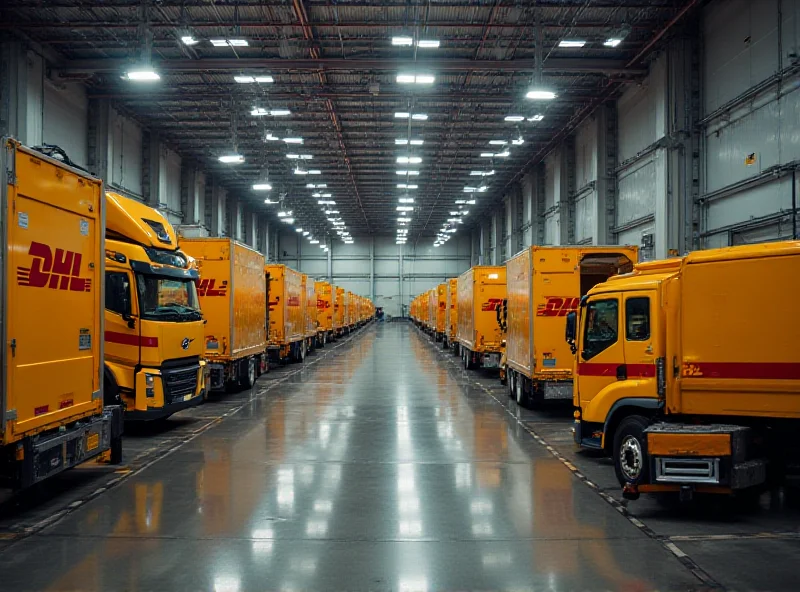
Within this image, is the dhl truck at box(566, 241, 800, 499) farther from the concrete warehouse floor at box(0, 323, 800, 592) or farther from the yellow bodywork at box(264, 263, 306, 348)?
the yellow bodywork at box(264, 263, 306, 348)

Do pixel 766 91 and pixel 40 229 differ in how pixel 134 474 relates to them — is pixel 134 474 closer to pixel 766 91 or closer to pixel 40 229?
pixel 40 229

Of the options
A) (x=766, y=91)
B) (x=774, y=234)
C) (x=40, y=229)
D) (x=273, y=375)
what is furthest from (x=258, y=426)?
(x=766, y=91)

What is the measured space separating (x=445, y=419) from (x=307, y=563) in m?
8.13

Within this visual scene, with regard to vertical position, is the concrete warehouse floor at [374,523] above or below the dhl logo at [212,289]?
below

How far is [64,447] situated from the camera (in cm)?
752

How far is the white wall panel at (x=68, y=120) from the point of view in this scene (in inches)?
893

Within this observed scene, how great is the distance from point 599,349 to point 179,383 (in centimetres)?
720

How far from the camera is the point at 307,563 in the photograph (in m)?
5.80

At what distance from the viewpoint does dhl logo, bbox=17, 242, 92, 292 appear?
6902 millimetres

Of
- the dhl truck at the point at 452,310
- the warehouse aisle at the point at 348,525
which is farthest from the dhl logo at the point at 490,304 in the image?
the warehouse aisle at the point at 348,525

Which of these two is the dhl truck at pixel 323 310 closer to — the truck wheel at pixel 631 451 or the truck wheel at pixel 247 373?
the truck wheel at pixel 247 373

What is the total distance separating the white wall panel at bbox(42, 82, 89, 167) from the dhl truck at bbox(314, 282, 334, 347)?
1609cm

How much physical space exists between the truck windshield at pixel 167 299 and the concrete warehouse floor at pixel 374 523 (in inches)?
84.9

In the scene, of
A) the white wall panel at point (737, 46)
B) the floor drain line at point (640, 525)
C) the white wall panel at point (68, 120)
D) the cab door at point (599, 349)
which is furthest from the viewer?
the white wall panel at point (68, 120)
